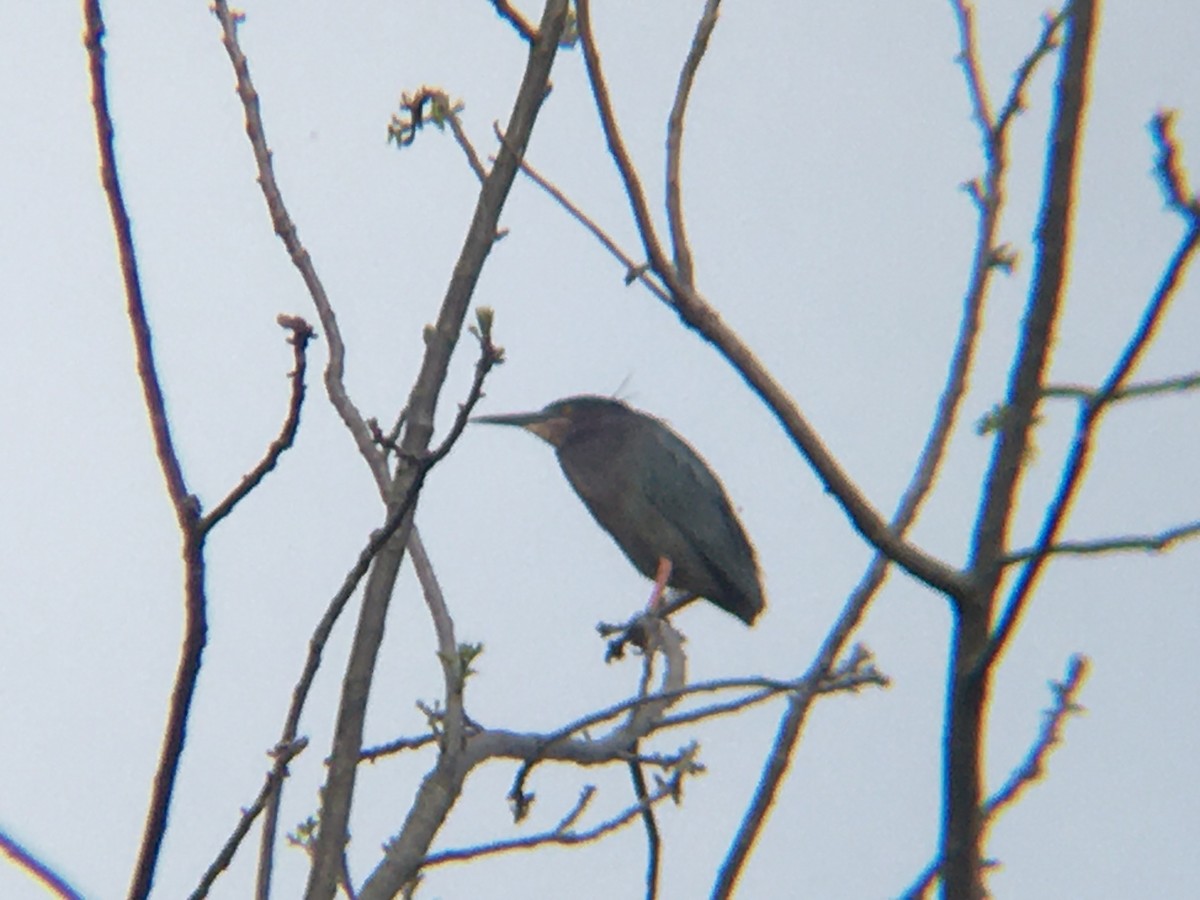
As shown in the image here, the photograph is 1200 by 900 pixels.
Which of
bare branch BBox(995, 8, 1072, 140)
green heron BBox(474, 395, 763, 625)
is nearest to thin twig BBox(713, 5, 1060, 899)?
bare branch BBox(995, 8, 1072, 140)

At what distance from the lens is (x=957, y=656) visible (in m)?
2.02

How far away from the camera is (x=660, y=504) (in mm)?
6617

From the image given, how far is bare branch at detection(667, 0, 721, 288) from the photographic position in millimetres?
2520

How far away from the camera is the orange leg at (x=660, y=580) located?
227 inches

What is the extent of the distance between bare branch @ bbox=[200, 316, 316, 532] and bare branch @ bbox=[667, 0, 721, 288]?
40.1 inches

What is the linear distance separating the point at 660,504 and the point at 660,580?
659 mm

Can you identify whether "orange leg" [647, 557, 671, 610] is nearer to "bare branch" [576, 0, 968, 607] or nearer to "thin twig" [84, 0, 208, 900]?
"bare branch" [576, 0, 968, 607]

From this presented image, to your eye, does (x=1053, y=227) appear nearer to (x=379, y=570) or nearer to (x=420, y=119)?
(x=379, y=570)

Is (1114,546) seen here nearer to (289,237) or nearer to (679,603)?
(289,237)

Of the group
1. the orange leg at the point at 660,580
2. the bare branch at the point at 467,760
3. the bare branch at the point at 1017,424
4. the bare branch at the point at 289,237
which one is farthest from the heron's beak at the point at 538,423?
the bare branch at the point at 1017,424

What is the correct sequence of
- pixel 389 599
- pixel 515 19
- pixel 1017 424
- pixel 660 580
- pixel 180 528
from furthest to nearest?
1. pixel 660 580
2. pixel 515 19
3. pixel 389 599
4. pixel 1017 424
5. pixel 180 528

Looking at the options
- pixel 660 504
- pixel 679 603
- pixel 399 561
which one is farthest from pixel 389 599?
pixel 679 603

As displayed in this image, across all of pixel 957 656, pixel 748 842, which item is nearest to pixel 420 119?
pixel 748 842

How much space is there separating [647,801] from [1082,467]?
3.92ft
